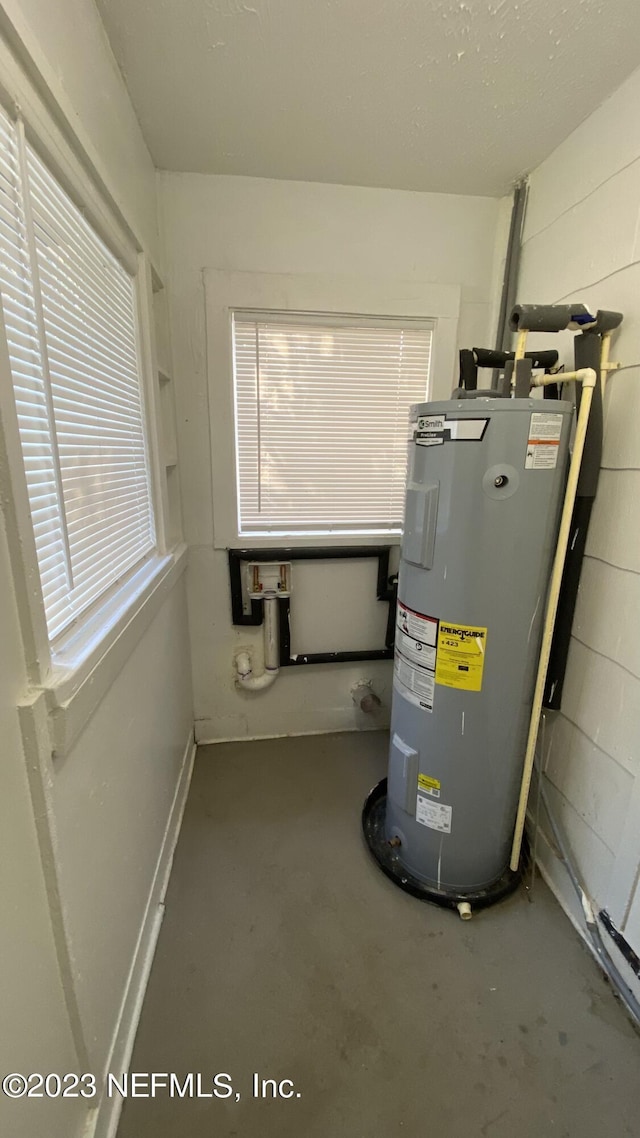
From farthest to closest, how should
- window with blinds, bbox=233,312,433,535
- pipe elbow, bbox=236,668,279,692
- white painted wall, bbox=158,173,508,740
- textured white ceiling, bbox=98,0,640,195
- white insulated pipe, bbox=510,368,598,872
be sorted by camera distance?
pipe elbow, bbox=236,668,279,692 < window with blinds, bbox=233,312,433,535 < white painted wall, bbox=158,173,508,740 < white insulated pipe, bbox=510,368,598,872 < textured white ceiling, bbox=98,0,640,195

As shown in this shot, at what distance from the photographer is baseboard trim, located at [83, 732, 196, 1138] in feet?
3.10

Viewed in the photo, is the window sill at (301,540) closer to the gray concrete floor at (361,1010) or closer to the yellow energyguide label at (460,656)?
the yellow energyguide label at (460,656)

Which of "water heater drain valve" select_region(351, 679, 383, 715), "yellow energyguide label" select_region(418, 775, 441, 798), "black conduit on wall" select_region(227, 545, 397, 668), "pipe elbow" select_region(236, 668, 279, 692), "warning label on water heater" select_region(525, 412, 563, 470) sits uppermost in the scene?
"warning label on water heater" select_region(525, 412, 563, 470)

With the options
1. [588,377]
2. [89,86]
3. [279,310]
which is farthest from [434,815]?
[89,86]

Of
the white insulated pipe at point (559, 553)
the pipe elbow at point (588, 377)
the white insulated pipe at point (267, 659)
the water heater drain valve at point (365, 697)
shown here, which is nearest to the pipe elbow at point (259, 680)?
the white insulated pipe at point (267, 659)

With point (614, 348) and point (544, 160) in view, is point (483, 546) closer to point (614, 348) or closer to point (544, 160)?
point (614, 348)

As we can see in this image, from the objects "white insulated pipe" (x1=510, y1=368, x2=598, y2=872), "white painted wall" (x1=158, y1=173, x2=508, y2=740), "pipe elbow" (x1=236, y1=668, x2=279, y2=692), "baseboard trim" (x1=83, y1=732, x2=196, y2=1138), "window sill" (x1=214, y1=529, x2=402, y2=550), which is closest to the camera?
"baseboard trim" (x1=83, y1=732, x2=196, y2=1138)

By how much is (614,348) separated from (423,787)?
1419 mm

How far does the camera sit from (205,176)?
5.53ft

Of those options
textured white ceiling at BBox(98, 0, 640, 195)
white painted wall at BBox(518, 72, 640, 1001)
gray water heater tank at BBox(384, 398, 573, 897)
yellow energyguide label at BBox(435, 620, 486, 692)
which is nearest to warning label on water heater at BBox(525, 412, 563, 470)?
gray water heater tank at BBox(384, 398, 573, 897)

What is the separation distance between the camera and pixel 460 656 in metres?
1.28

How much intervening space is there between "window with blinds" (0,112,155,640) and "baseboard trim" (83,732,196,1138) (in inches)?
38.6

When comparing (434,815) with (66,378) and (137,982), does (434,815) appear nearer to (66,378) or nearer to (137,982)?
(137,982)

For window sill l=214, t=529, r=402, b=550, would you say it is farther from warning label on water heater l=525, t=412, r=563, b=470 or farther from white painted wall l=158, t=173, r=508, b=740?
warning label on water heater l=525, t=412, r=563, b=470
